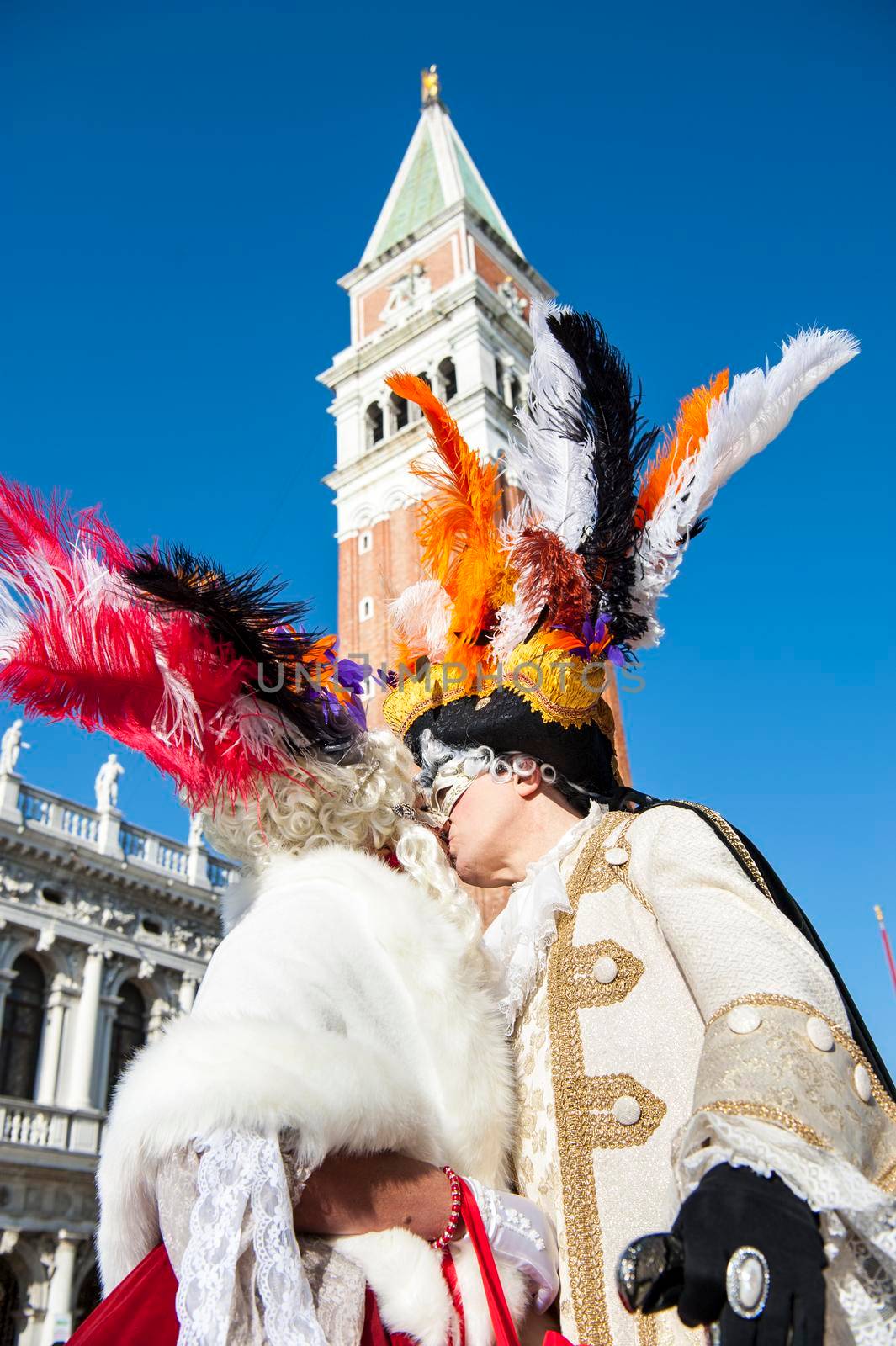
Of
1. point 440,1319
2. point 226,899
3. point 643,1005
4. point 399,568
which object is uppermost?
point 399,568

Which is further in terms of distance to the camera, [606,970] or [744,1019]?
[606,970]

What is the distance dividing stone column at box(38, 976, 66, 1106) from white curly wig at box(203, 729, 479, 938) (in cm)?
1429

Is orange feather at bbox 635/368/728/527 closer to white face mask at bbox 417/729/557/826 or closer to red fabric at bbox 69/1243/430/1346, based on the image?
white face mask at bbox 417/729/557/826

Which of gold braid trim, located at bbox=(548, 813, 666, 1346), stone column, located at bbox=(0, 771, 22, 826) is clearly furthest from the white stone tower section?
gold braid trim, located at bbox=(548, 813, 666, 1346)

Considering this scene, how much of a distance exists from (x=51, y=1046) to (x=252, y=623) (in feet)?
48.8

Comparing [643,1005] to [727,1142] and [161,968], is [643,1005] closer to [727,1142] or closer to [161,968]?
[727,1142]

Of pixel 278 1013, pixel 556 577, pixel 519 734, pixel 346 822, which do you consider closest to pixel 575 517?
pixel 556 577

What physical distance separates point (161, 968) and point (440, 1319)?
1647cm

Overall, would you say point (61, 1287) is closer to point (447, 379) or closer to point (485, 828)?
point (485, 828)

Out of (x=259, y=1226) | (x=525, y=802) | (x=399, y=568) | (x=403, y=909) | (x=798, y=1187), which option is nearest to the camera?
(x=798, y=1187)

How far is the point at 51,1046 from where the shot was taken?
15094 mm

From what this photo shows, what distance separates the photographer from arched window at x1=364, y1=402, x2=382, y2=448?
905 inches

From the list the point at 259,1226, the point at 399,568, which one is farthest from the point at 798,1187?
the point at 399,568

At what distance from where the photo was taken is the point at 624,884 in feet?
7.23
